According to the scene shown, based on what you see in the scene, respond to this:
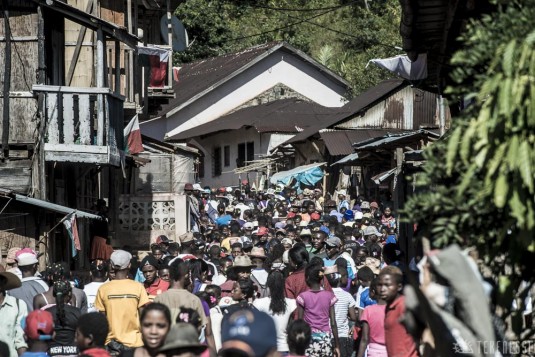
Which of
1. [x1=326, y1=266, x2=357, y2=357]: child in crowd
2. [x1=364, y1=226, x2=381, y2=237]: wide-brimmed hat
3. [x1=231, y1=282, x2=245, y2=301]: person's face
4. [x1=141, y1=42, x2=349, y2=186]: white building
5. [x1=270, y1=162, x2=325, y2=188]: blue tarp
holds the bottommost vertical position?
[x1=326, y1=266, x2=357, y2=357]: child in crowd

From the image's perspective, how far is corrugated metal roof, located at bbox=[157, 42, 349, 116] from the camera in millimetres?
50281

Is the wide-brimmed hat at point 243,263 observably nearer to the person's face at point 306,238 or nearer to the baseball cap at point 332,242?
the baseball cap at point 332,242

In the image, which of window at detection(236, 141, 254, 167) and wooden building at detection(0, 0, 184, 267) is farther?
window at detection(236, 141, 254, 167)

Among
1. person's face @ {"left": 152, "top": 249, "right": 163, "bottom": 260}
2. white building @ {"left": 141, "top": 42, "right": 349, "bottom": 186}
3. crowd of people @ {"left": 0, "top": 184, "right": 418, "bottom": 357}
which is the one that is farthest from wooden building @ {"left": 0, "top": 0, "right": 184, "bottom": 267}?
white building @ {"left": 141, "top": 42, "right": 349, "bottom": 186}

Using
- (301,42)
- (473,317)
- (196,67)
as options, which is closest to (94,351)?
(473,317)

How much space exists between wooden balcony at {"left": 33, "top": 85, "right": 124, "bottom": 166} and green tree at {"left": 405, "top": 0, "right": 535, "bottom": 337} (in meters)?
15.0

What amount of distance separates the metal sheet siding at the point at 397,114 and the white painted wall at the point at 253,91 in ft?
35.2

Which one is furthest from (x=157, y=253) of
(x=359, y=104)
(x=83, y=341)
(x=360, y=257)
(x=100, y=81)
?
(x=359, y=104)

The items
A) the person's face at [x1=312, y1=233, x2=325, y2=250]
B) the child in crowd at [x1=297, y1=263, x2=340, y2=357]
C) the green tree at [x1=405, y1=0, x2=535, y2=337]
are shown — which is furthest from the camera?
the person's face at [x1=312, y1=233, x2=325, y2=250]

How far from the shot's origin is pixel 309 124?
46.7m

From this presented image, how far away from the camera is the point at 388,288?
9.70m

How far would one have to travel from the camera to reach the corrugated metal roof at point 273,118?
4644 cm

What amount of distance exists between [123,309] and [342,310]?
105 inches

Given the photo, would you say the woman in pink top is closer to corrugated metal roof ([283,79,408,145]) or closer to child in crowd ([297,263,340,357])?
child in crowd ([297,263,340,357])
